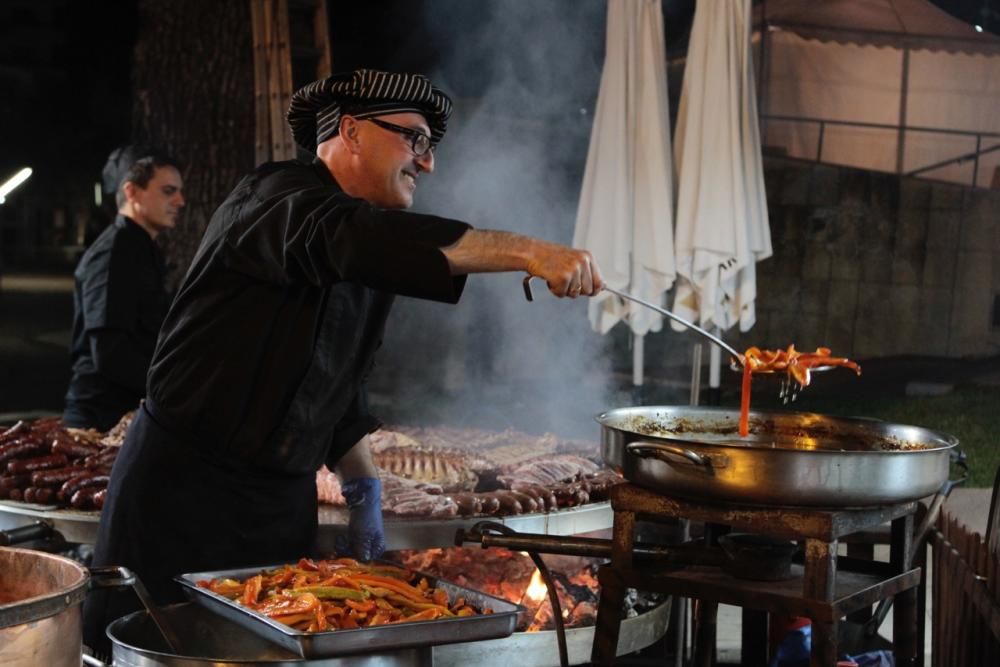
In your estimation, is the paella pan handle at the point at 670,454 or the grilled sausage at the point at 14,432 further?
the grilled sausage at the point at 14,432

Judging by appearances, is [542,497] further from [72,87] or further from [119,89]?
[72,87]

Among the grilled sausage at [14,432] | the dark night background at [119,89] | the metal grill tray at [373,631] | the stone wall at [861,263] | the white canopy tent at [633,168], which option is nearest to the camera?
the metal grill tray at [373,631]

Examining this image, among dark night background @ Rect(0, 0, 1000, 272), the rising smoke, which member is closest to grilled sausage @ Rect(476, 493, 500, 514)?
the rising smoke

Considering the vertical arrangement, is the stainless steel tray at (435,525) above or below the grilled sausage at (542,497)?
below

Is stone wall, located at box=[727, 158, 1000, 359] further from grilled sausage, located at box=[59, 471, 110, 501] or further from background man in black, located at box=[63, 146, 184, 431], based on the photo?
grilled sausage, located at box=[59, 471, 110, 501]

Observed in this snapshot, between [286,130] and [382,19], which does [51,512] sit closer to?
[286,130]

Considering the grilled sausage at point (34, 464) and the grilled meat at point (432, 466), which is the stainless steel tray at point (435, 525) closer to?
the grilled meat at point (432, 466)

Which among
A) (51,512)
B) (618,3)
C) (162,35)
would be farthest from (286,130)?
(51,512)

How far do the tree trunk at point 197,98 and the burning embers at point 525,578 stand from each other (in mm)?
3830

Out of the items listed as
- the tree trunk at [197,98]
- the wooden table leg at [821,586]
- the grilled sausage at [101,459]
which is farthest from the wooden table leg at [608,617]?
the tree trunk at [197,98]

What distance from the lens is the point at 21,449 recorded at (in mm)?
5145

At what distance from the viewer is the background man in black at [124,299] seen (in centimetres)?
586

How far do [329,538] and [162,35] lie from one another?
524 centimetres

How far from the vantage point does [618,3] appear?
20.4ft
